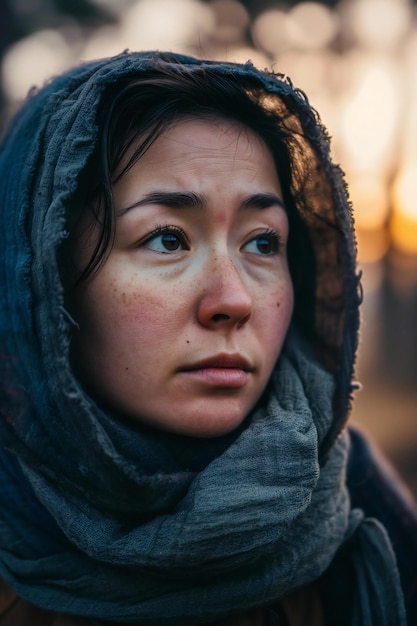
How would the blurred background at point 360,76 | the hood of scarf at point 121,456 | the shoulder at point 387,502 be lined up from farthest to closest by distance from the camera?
the blurred background at point 360,76, the shoulder at point 387,502, the hood of scarf at point 121,456

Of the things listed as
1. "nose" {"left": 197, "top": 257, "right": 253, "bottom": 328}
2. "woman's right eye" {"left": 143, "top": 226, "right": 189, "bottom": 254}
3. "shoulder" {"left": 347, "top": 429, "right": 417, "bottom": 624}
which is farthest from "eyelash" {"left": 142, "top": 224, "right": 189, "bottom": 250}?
"shoulder" {"left": 347, "top": 429, "right": 417, "bottom": 624}

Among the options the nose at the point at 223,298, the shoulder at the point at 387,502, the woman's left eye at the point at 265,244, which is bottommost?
the shoulder at the point at 387,502

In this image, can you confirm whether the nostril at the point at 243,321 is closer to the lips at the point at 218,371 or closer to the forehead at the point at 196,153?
the lips at the point at 218,371

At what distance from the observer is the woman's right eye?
1.56 meters

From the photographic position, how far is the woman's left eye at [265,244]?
5.54 feet

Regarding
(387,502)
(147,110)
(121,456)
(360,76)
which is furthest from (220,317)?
(360,76)

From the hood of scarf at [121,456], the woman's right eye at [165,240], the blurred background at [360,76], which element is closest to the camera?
the hood of scarf at [121,456]

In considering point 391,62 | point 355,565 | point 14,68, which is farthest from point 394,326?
point 355,565

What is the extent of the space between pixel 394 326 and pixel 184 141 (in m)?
13.9

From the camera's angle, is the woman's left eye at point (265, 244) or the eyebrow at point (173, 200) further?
the woman's left eye at point (265, 244)

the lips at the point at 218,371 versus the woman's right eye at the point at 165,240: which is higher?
the woman's right eye at the point at 165,240

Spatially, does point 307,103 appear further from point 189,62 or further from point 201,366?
point 201,366

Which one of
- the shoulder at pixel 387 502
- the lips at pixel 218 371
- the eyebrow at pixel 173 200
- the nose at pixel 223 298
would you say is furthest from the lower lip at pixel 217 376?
the shoulder at pixel 387 502

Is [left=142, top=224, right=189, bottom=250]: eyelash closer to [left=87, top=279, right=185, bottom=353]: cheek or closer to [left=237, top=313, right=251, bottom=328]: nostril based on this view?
[left=87, top=279, right=185, bottom=353]: cheek
